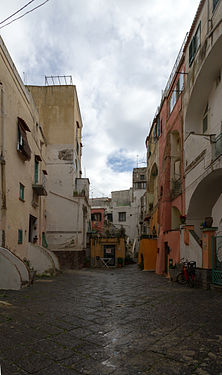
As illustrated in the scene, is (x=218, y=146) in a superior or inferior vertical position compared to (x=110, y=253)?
superior

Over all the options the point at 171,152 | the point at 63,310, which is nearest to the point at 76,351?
the point at 63,310

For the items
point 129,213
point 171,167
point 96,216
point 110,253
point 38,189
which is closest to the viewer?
point 38,189

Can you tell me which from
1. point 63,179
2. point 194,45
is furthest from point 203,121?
point 63,179

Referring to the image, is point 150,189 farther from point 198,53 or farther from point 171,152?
point 198,53

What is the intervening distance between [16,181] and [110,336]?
28.7ft

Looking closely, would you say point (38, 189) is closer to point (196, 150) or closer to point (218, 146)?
point (196, 150)

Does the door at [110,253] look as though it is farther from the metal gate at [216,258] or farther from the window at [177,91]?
the metal gate at [216,258]

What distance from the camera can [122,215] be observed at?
153ft

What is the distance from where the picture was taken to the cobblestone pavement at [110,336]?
3457 millimetres

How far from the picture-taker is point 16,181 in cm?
1214

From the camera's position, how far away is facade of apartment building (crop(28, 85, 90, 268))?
21.8 m

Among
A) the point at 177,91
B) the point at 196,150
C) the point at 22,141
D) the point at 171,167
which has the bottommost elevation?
the point at 171,167

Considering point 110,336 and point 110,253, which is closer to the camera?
point 110,336

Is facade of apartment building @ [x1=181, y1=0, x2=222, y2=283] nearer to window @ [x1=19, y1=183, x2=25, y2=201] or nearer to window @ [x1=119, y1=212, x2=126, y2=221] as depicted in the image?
window @ [x1=19, y1=183, x2=25, y2=201]
